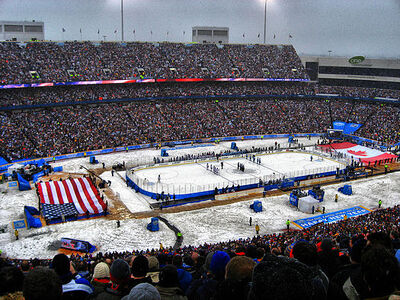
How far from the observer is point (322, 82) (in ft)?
275

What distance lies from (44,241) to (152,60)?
2002 inches

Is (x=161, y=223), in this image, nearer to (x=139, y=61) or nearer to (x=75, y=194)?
(x=75, y=194)

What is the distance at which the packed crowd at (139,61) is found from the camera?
192 feet

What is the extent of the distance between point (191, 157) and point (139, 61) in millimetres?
29075

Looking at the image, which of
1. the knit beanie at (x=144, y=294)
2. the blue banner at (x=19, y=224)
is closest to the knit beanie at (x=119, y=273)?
the knit beanie at (x=144, y=294)

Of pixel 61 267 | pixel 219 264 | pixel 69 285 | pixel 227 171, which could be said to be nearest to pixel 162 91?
pixel 227 171

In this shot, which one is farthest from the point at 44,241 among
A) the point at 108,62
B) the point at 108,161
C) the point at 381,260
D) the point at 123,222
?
the point at 108,62

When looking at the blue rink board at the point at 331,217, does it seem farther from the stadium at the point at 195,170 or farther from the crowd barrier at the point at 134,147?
the crowd barrier at the point at 134,147

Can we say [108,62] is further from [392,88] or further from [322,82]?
[392,88]

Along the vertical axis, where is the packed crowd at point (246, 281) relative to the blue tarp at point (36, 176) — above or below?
above

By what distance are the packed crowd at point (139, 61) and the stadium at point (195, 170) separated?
36cm

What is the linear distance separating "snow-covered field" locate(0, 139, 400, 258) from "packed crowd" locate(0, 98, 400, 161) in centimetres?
1362

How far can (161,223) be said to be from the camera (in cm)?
2981

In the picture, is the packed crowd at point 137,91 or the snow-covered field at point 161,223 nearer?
the snow-covered field at point 161,223
